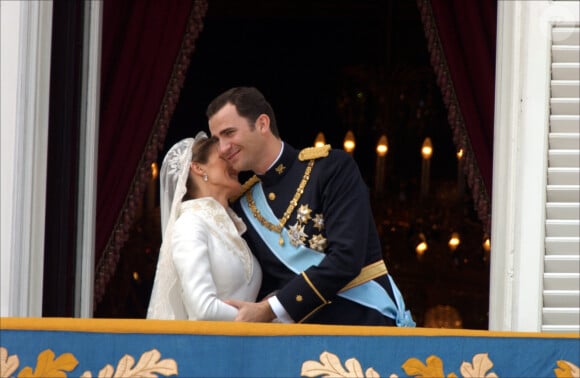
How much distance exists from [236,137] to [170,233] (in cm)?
40

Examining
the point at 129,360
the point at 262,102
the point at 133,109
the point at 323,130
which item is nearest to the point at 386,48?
the point at 323,130

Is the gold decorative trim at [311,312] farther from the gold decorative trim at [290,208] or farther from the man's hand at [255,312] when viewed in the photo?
the gold decorative trim at [290,208]

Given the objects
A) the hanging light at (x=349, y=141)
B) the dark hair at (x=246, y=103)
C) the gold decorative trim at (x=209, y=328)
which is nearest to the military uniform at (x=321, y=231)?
the dark hair at (x=246, y=103)

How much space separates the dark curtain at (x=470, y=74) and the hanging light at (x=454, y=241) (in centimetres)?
320

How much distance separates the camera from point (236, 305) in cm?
419

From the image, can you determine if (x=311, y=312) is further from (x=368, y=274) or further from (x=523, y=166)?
(x=523, y=166)

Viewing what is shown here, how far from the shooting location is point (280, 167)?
442cm

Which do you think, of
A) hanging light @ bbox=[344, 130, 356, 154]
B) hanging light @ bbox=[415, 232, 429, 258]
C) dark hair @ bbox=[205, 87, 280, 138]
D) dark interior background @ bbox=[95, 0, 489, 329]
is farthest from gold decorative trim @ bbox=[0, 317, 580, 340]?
hanging light @ bbox=[415, 232, 429, 258]

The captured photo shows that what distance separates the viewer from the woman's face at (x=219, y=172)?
14.8 feet

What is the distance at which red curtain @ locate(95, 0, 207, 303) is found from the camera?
19.8ft

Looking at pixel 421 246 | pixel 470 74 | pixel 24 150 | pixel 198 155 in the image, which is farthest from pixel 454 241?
pixel 24 150

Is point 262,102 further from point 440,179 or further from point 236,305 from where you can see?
point 440,179

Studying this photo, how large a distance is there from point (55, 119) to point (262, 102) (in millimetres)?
730

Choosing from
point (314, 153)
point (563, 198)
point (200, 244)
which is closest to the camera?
point (563, 198)
